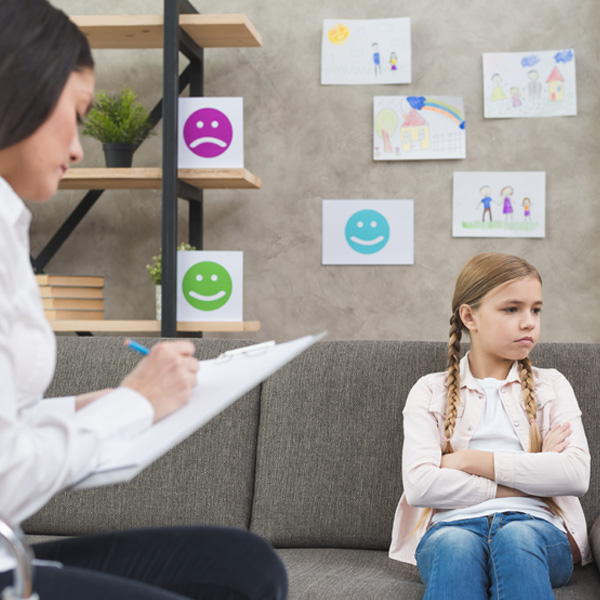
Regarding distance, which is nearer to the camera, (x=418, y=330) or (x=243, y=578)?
(x=243, y=578)

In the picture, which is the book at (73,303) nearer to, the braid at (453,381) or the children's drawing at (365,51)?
the children's drawing at (365,51)

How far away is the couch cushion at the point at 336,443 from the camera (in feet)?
5.48

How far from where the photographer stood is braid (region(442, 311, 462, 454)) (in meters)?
1.54

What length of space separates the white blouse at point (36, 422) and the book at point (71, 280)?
1660mm

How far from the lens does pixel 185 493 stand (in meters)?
1.72

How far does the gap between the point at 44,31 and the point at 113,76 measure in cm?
212

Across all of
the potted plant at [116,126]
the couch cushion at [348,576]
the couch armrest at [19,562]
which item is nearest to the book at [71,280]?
the potted plant at [116,126]

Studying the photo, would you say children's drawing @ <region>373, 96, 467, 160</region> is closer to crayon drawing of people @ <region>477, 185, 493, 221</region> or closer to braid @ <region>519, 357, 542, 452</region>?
crayon drawing of people @ <region>477, 185, 493, 221</region>

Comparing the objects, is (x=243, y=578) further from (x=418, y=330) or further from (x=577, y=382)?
(x=418, y=330)

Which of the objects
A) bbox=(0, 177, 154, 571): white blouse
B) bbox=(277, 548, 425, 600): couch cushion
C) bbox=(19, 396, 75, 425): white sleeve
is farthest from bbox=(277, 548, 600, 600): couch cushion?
bbox=(0, 177, 154, 571): white blouse

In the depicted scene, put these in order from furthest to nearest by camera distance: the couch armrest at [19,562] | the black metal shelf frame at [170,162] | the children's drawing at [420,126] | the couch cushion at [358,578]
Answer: the children's drawing at [420,126], the black metal shelf frame at [170,162], the couch cushion at [358,578], the couch armrest at [19,562]

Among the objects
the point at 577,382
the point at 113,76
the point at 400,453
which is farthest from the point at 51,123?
the point at 113,76

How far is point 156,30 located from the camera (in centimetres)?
245

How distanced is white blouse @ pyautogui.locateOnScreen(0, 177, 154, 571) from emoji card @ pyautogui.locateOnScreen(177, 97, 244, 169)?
1.63 meters
